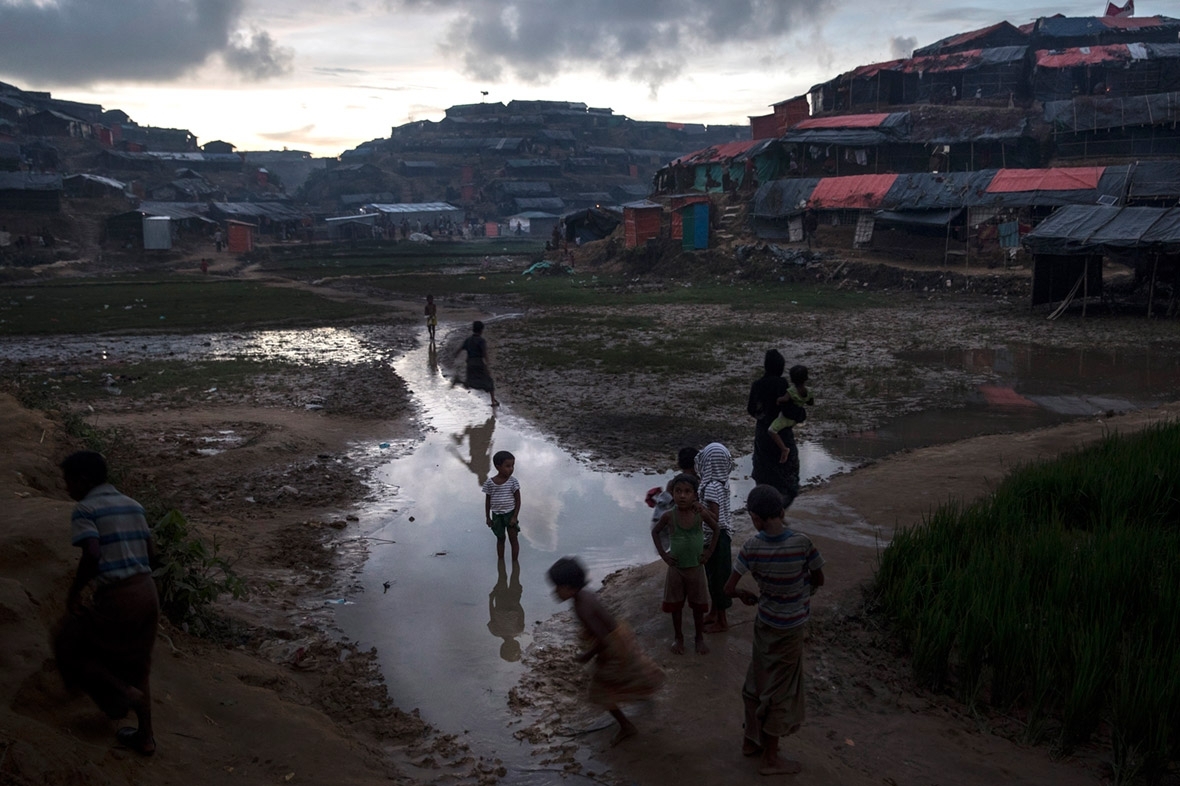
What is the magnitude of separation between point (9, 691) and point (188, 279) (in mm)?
44854

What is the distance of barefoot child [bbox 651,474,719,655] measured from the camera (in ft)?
19.9

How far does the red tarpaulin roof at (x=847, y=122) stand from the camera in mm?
48856

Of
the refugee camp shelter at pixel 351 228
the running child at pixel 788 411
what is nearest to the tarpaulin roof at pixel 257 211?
the refugee camp shelter at pixel 351 228

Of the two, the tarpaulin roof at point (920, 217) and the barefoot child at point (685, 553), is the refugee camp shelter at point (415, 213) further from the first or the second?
the barefoot child at point (685, 553)

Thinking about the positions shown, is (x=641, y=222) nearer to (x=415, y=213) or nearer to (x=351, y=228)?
(x=351, y=228)

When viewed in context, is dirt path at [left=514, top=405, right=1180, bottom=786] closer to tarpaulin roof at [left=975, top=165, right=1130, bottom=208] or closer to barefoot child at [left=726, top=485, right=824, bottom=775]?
barefoot child at [left=726, top=485, right=824, bottom=775]

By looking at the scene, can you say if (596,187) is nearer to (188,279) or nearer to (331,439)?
(188,279)

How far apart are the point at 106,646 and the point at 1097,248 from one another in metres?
26.3

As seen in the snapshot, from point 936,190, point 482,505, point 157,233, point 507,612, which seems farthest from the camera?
point 157,233

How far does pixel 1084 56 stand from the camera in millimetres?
50781

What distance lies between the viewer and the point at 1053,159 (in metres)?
44.3

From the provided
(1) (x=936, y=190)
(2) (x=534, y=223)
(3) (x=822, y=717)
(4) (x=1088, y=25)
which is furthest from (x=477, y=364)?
(2) (x=534, y=223)

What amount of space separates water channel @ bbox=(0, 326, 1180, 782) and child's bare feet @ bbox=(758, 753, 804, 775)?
150 cm

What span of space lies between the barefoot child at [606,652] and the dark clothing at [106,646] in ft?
7.30
